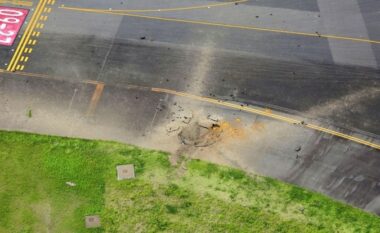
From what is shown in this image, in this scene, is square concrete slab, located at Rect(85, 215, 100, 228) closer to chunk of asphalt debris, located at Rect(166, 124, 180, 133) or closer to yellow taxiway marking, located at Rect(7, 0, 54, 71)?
chunk of asphalt debris, located at Rect(166, 124, 180, 133)

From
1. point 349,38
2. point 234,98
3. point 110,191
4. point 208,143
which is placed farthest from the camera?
point 349,38

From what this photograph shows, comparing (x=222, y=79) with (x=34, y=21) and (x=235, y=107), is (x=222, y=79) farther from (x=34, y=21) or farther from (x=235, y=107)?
(x=34, y=21)

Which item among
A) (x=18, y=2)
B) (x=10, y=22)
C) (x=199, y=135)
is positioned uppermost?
(x=18, y=2)

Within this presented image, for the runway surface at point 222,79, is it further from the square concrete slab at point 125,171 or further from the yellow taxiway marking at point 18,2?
the square concrete slab at point 125,171

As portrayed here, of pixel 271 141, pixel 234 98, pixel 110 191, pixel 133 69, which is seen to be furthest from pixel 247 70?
pixel 110 191

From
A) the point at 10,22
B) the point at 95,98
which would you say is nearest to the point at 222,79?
the point at 95,98

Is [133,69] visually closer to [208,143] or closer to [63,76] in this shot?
[63,76]

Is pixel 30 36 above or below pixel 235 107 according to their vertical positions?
above

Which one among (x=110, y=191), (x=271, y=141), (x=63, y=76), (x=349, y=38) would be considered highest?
(x=349, y=38)
